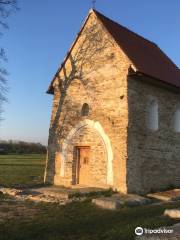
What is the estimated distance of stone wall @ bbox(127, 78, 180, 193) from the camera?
13.6m

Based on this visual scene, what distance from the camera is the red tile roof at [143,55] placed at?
14602 mm

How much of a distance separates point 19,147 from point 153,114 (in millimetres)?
40799

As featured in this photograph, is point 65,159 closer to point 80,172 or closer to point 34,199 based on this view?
point 80,172

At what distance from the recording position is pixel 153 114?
1530 cm

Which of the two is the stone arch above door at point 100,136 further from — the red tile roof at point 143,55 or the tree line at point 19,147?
the tree line at point 19,147

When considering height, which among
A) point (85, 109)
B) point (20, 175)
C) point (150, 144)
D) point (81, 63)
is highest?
point (81, 63)

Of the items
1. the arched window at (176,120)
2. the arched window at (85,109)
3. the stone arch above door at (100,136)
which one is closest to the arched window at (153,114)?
the arched window at (176,120)

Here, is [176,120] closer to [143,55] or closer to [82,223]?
[143,55]

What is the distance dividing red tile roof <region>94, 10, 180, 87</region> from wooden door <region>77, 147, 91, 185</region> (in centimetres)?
469

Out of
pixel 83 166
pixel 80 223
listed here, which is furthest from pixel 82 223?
pixel 83 166

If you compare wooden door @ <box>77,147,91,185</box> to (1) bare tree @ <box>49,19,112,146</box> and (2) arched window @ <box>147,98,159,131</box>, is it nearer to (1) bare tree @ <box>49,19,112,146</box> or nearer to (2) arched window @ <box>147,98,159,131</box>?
(1) bare tree @ <box>49,19,112,146</box>

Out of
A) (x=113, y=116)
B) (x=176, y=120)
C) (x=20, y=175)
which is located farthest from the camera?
(x=20, y=175)

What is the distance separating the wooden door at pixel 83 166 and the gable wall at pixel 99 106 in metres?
0.39

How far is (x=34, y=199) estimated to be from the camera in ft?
38.3
